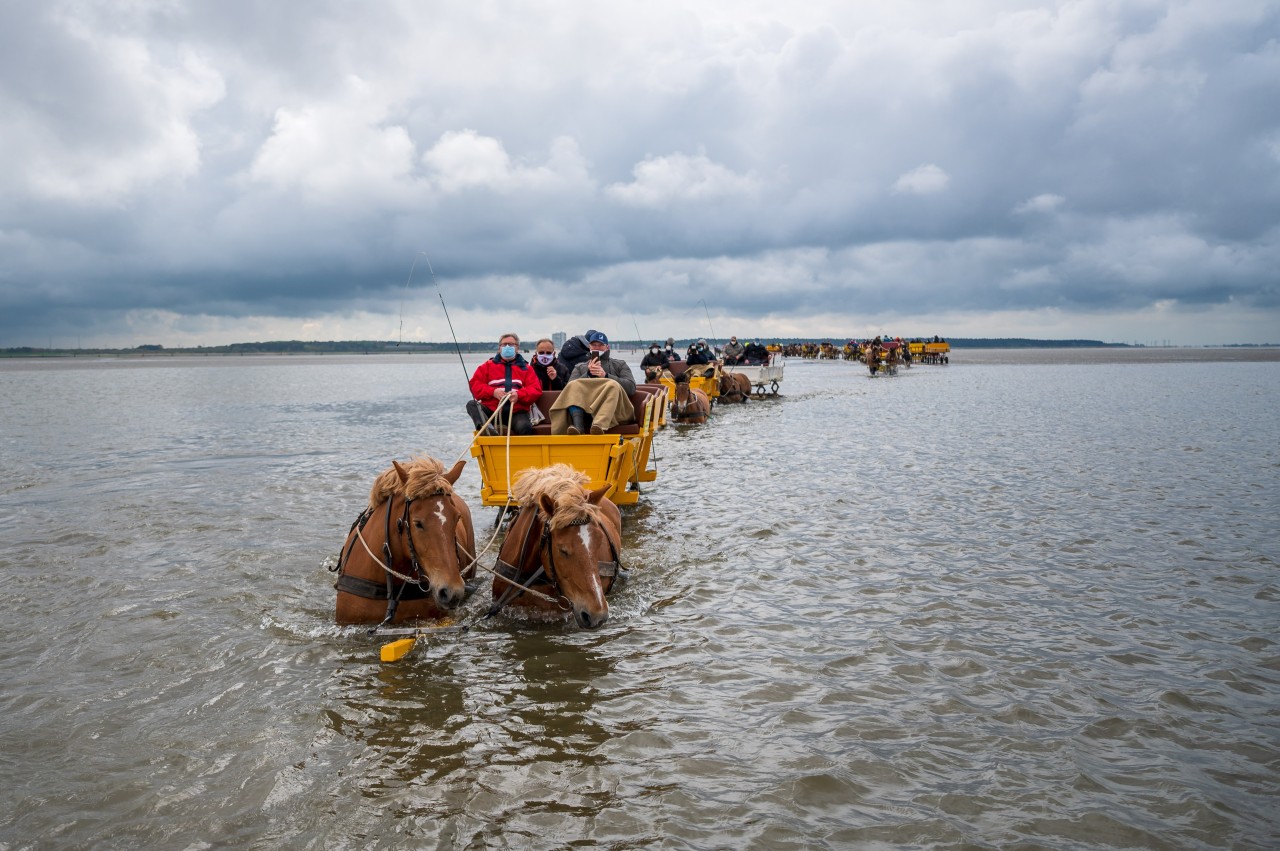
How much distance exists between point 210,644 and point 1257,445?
63.9 feet

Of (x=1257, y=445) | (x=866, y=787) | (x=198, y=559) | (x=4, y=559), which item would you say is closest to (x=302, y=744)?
(x=866, y=787)

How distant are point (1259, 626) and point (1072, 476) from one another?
774 cm

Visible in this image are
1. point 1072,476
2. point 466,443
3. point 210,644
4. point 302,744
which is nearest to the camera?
point 302,744

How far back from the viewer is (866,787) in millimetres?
4273

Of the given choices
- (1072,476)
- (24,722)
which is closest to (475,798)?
(24,722)

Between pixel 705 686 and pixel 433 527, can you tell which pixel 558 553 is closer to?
pixel 433 527

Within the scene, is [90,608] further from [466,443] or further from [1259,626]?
[466,443]

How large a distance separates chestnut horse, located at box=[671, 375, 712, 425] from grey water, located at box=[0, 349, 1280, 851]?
13082 mm

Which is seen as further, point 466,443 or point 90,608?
point 466,443

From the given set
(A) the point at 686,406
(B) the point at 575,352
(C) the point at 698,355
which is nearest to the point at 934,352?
(C) the point at 698,355

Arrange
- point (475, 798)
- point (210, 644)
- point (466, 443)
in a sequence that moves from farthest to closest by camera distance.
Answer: point (466, 443) < point (210, 644) < point (475, 798)

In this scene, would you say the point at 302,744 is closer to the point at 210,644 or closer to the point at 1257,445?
the point at 210,644

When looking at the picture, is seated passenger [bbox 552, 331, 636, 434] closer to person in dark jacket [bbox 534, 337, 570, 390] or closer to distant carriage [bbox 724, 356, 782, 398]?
person in dark jacket [bbox 534, 337, 570, 390]

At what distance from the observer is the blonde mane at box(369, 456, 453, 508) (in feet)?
19.7
